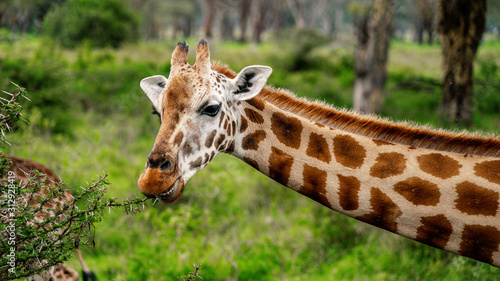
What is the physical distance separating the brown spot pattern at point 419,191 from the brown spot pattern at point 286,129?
867mm

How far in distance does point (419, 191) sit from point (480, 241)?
21.0 inches

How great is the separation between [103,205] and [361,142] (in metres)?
1.99

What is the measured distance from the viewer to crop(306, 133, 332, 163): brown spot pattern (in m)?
3.61

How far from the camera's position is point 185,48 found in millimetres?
3785

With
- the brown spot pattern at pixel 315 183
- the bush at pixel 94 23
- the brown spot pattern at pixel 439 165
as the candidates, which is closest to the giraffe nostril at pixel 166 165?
the brown spot pattern at pixel 315 183

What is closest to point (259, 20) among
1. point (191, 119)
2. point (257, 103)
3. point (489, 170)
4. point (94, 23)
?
point (94, 23)

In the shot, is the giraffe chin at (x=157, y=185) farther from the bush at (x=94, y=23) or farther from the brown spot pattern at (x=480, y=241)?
the bush at (x=94, y=23)

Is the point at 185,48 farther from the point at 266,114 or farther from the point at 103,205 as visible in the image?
the point at 103,205

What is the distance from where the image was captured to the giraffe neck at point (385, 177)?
3238 millimetres

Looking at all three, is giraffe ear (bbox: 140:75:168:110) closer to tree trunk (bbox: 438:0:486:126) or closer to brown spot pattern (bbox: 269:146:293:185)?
brown spot pattern (bbox: 269:146:293:185)

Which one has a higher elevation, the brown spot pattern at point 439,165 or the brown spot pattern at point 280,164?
the brown spot pattern at point 439,165

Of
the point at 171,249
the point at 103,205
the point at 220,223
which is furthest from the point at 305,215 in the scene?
the point at 103,205

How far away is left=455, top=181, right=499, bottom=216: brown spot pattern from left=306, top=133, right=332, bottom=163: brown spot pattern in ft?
3.22

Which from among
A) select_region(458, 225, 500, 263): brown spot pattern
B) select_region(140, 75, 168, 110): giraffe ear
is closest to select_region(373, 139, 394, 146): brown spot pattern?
select_region(458, 225, 500, 263): brown spot pattern
